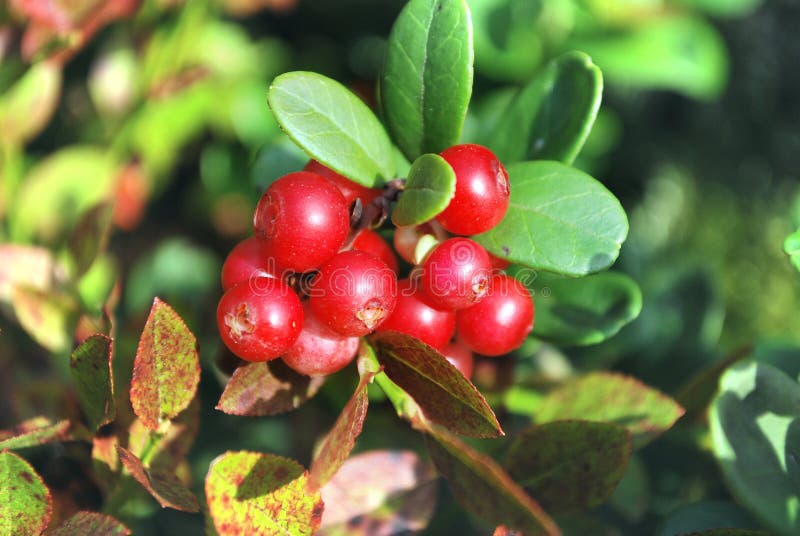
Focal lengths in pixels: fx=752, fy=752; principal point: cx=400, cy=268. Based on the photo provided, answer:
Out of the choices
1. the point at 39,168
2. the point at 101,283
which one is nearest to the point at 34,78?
the point at 39,168

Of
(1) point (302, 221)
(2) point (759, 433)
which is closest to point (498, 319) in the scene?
(1) point (302, 221)

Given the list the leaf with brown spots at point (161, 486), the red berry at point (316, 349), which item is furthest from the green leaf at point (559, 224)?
the leaf with brown spots at point (161, 486)

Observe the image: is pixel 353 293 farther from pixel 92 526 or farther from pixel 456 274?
pixel 92 526

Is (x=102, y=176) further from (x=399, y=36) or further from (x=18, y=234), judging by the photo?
(x=399, y=36)

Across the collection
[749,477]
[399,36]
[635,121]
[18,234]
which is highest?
[399,36]

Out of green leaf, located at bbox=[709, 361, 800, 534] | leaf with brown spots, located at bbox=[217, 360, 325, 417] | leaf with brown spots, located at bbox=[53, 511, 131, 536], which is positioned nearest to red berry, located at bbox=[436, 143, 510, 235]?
leaf with brown spots, located at bbox=[217, 360, 325, 417]

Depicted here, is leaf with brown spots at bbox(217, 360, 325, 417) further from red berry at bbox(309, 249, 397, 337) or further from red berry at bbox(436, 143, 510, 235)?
red berry at bbox(436, 143, 510, 235)
